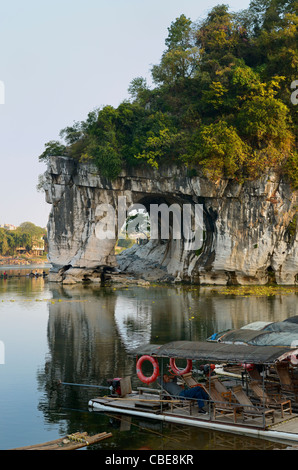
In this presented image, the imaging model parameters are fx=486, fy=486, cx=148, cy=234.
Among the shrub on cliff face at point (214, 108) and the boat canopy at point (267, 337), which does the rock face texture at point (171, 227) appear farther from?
the boat canopy at point (267, 337)

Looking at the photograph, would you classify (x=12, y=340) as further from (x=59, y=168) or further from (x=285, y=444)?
(x=59, y=168)

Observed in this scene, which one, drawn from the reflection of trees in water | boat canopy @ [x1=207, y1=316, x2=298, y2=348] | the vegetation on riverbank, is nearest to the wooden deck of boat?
the reflection of trees in water

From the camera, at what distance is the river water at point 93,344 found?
34.2ft

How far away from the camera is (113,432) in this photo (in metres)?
10.5

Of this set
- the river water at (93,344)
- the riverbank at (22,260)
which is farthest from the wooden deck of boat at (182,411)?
the riverbank at (22,260)

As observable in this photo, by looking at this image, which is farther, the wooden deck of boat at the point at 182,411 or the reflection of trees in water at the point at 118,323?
the reflection of trees in water at the point at 118,323

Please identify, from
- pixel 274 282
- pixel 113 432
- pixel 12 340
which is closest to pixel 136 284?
pixel 274 282

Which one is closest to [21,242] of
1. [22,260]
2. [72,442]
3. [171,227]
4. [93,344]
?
[22,260]

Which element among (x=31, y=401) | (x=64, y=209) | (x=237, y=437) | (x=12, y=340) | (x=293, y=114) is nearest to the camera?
(x=237, y=437)

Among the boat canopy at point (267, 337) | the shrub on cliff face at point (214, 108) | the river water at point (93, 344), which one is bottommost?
the river water at point (93, 344)

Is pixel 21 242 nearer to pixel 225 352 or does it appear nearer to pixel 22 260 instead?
pixel 22 260

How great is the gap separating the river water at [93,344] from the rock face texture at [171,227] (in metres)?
5.49

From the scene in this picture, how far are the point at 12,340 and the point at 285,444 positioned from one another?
555 inches

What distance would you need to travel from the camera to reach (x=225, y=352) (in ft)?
35.9
